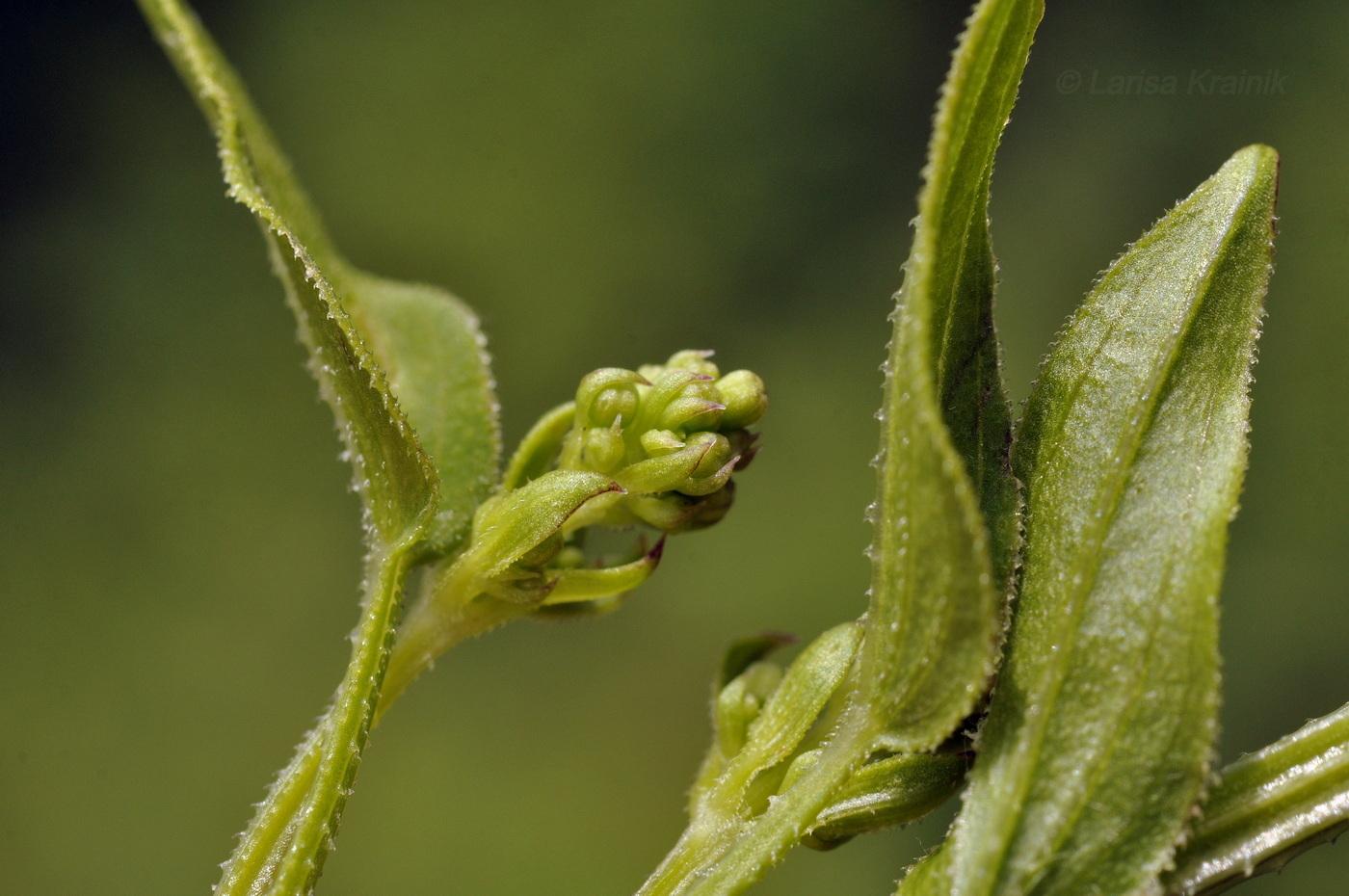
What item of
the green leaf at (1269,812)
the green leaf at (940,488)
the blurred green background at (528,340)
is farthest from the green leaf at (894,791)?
the blurred green background at (528,340)

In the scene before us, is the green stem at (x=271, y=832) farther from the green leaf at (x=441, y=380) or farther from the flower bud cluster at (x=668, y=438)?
the flower bud cluster at (x=668, y=438)

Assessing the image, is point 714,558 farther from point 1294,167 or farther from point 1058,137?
point 1294,167

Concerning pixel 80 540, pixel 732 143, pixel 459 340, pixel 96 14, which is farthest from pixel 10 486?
pixel 459 340

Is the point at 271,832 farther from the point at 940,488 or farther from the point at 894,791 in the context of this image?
the point at 940,488

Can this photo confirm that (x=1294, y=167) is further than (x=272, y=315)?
No

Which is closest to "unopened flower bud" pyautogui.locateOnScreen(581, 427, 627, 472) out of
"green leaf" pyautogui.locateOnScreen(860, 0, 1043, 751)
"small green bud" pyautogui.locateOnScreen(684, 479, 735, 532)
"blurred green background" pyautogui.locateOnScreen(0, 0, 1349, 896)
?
"small green bud" pyautogui.locateOnScreen(684, 479, 735, 532)

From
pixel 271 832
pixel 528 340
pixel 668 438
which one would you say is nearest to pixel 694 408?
pixel 668 438
